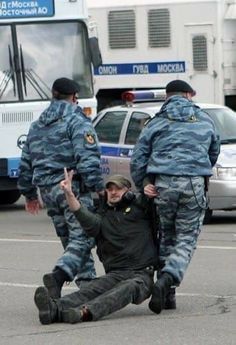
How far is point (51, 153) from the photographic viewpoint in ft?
29.0

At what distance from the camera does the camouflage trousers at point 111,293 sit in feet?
27.1

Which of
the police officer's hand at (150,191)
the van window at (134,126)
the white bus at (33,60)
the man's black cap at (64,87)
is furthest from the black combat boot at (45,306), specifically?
the white bus at (33,60)

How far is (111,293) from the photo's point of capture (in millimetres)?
8258

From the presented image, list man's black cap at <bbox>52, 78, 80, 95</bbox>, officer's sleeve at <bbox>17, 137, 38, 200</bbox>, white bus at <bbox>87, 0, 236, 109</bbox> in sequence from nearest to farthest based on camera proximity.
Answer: man's black cap at <bbox>52, 78, 80, 95</bbox> → officer's sleeve at <bbox>17, 137, 38, 200</bbox> → white bus at <bbox>87, 0, 236, 109</bbox>

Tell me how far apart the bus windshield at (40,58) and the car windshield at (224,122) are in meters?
2.34

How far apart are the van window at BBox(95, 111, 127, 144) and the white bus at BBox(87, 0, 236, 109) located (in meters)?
7.66

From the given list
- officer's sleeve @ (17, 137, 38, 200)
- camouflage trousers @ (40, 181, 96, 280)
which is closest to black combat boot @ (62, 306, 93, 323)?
camouflage trousers @ (40, 181, 96, 280)

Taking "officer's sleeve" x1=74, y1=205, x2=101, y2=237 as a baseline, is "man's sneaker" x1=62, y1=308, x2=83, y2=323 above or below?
below

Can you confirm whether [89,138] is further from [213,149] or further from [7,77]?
[7,77]

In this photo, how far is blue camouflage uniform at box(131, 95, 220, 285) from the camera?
862 centimetres

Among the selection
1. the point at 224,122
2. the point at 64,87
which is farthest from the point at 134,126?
the point at 64,87

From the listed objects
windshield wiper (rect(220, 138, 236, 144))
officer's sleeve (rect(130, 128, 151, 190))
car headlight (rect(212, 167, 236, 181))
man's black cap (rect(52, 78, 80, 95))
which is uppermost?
man's black cap (rect(52, 78, 80, 95))

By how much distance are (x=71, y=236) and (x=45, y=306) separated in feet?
2.48

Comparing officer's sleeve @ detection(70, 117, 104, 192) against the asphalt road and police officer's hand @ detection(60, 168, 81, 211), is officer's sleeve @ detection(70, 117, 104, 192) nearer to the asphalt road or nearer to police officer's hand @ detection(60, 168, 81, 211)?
police officer's hand @ detection(60, 168, 81, 211)
